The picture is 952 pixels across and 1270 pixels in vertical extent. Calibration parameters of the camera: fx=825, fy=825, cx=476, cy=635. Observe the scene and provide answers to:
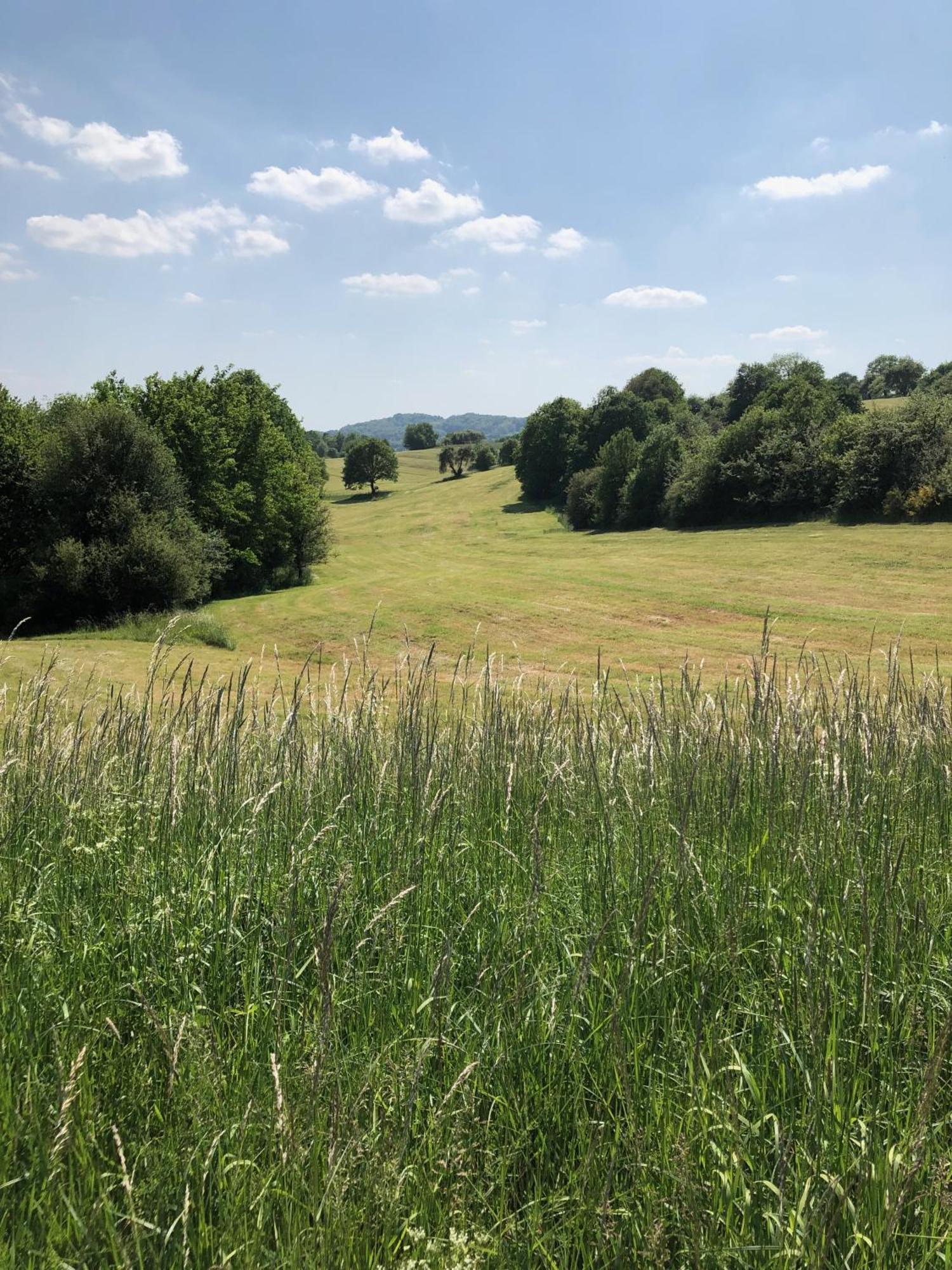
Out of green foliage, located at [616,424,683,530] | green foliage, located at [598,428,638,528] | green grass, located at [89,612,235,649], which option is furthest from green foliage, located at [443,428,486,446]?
green grass, located at [89,612,235,649]

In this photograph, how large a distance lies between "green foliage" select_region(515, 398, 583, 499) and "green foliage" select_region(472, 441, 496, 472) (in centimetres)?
2928

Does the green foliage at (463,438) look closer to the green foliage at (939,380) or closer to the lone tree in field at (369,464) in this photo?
the lone tree in field at (369,464)

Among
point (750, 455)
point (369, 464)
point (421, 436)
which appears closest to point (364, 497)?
point (369, 464)

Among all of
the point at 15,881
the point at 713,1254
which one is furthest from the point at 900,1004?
the point at 15,881

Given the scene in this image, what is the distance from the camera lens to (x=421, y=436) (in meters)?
172

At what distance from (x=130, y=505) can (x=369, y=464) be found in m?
66.1

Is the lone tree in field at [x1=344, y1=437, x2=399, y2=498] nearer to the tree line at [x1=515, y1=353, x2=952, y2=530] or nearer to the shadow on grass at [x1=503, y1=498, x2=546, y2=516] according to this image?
the tree line at [x1=515, y1=353, x2=952, y2=530]

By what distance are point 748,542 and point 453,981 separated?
48955 mm

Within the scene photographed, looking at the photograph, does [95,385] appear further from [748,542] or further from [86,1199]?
[86,1199]

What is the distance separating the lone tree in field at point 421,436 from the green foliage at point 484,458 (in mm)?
53255

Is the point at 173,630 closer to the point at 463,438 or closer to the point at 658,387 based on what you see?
the point at 658,387

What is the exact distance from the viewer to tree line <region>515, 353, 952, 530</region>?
1895 inches

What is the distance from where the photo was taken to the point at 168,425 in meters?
44.1

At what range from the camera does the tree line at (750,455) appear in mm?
48125
